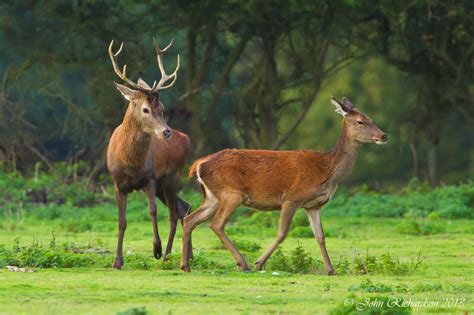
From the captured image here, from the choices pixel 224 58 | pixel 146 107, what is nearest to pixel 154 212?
pixel 146 107

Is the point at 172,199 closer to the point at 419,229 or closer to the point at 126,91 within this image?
the point at 126,91

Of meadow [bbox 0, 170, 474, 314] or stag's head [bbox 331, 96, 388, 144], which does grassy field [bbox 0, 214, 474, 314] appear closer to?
meadow [bbox 0, 170, 474, 314]

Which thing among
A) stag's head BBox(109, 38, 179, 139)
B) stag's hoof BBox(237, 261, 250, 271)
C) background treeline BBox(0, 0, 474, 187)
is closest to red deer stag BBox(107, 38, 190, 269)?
stag's head BBox(109, 38, 179, 139)

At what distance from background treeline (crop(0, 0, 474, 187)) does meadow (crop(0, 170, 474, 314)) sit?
469cm

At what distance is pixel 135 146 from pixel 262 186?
1609 millimetres

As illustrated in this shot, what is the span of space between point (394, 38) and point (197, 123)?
465 cm

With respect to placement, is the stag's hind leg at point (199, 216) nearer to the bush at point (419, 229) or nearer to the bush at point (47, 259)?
the bush at point (47, 259)

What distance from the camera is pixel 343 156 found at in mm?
15406

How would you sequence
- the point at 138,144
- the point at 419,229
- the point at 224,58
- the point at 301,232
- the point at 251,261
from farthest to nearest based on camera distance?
1. the point at 224,58
2. the point at 419,229
3. the point at 301,232
4. the point at 251,261
5. the point at 138,144

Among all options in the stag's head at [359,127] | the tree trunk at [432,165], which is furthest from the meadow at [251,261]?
the tree trunk at [432,165]

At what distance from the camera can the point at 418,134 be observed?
31.8 meters

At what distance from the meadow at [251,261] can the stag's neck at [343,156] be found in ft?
3.12

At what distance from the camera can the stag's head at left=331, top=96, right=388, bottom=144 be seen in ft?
51.2

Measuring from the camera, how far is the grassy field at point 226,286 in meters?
11.6
